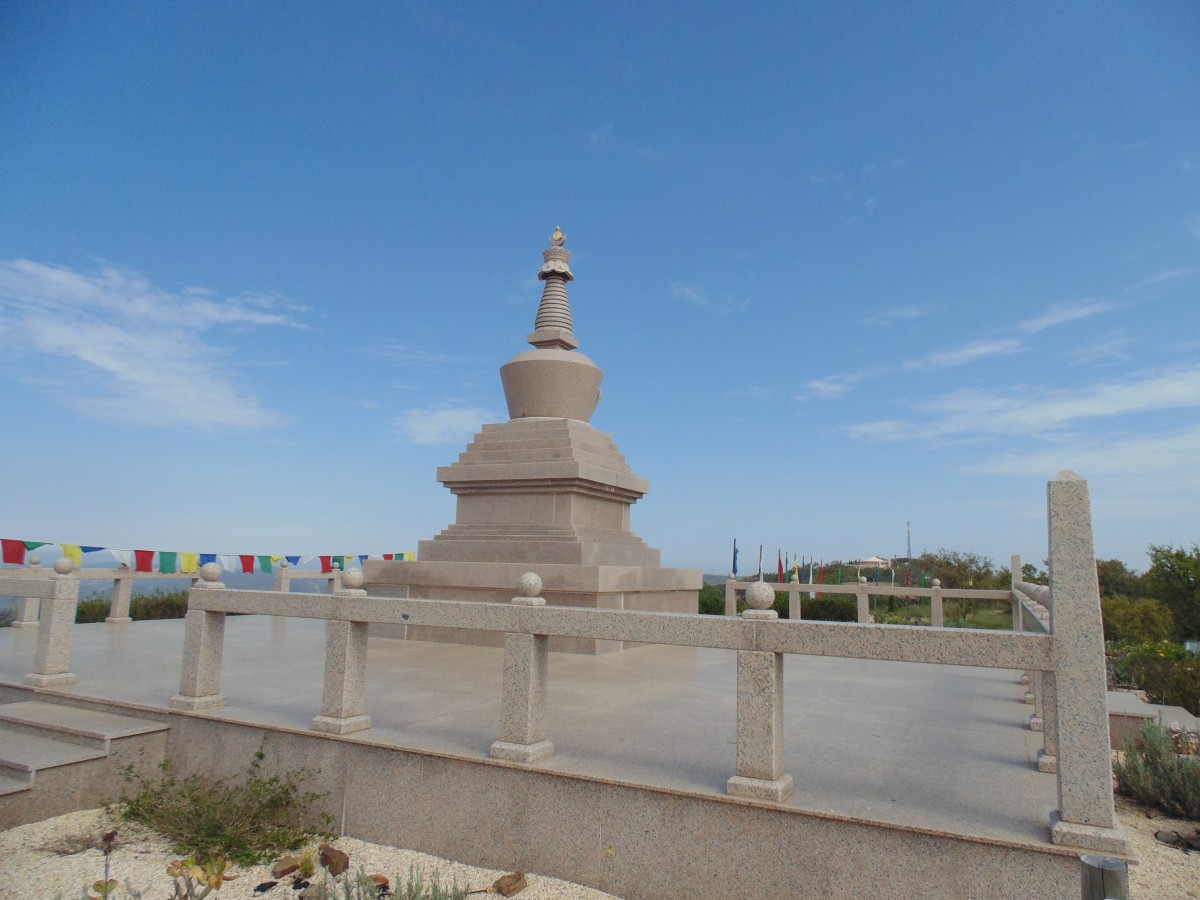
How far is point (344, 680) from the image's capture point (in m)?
6.16

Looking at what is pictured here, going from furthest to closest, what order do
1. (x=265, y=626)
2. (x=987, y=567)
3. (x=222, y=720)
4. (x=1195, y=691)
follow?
(x=987, y=567)
(x=265, y=626)
(x=1195, y=691)
(x=222, y=720)

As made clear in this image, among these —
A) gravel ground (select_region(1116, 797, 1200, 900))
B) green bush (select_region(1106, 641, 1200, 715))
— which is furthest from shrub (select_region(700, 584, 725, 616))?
gravel ground (select_region(1116, 797, 1200, 900))

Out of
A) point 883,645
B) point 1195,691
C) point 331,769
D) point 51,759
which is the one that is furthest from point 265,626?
point 1195,691

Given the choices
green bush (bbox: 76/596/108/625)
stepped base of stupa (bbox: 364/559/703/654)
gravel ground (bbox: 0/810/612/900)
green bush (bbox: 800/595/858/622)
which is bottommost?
gravel ground (bbox: 0/810/612/900)

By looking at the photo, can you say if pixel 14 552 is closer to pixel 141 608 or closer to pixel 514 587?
pixel 141 608

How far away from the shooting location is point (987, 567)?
143 feet

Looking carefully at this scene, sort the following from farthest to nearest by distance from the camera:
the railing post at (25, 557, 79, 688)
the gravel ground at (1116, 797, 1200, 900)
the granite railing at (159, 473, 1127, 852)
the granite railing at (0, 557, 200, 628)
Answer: the granite railing at (0, 557, 200, 628), the railing post at (25, 557, 79, 688), the gravel ground at (1116, 797, 1200, 900), the granite railing at (159, 473, 1127, 852)

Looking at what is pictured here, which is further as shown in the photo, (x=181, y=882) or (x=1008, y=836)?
(x=181, y=882)

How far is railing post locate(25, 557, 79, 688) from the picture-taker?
8.02m

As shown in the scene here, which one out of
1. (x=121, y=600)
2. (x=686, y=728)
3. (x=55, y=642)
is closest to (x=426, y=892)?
(x=686, y=728)

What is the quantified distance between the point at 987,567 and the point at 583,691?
42424 millimetres

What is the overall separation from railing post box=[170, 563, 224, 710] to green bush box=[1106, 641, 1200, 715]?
11.8 meters

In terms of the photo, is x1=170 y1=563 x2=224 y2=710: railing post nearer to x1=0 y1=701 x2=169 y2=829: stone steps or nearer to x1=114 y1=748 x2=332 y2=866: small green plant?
x1=0 y1=701 x2=169 y2=829: stone steps

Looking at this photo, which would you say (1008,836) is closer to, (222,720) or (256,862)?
(256,862)
